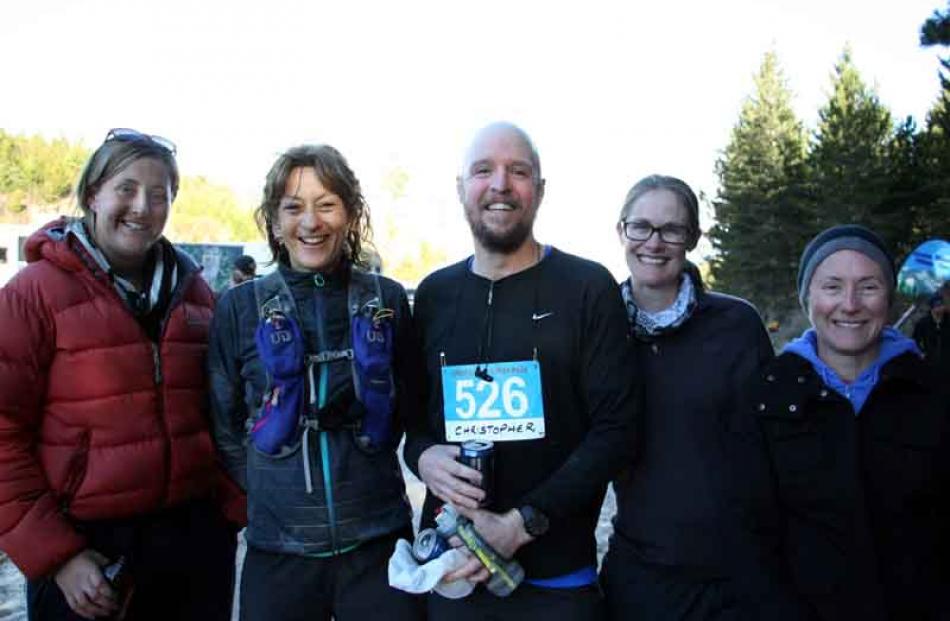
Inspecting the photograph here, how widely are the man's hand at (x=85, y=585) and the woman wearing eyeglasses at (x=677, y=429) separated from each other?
1.67 m

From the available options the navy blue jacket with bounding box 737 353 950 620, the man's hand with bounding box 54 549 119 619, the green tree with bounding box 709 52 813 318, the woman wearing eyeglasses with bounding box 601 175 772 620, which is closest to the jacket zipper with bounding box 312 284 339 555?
the man's hand with bounding box 54 549 119 619

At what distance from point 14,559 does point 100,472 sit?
34 cm

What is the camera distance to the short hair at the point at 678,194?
2.72m

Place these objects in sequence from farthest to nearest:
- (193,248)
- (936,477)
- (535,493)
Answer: (193,248) → (535,493) → (936,477)

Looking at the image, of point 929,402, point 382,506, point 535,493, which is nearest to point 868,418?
point 929,402

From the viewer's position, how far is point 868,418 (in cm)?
214

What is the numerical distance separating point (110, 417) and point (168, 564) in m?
0.57

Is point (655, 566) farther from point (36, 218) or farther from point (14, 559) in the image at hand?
point (36, 218)

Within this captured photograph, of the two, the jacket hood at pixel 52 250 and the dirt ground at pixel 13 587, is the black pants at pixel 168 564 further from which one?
the dirt ground at pixel 13 587

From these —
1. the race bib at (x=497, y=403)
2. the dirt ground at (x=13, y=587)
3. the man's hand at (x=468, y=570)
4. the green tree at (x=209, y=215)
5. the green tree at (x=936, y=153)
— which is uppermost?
the green tree at (x=209, y=215)

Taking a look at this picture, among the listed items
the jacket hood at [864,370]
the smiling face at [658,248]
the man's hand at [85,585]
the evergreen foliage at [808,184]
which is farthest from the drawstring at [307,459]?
the evergreen foliage at [808,184]

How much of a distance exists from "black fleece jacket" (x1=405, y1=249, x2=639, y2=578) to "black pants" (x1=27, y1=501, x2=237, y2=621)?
0.85m

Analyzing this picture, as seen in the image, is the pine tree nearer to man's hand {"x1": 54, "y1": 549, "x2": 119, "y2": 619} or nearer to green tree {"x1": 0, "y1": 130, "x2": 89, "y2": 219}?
man's hand {"x1": 54, "y1": 549, "x2": 119, "y2": 619}

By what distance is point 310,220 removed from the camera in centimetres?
254
